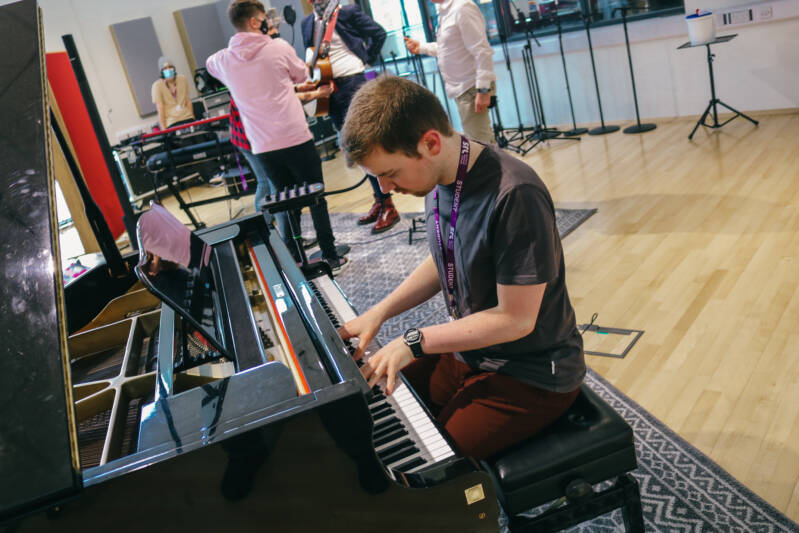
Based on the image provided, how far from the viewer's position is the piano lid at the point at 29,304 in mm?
984

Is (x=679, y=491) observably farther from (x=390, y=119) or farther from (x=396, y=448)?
(x=390, y=119)

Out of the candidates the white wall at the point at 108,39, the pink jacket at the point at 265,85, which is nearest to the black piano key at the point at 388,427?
the pink jacket at the point at 265,85

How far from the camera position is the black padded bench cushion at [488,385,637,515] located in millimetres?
1449

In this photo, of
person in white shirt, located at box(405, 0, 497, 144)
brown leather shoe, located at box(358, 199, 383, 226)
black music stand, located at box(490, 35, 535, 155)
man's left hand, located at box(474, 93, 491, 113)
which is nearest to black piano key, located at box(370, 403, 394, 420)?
person in white shirt, located at box(405, 0, 497, 144)

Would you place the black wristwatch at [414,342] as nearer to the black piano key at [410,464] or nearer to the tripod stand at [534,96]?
the black piano key at [410,464]

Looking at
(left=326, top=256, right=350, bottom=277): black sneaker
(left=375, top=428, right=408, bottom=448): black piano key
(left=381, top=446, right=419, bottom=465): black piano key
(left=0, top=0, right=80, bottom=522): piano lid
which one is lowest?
(left=326, top=256, right=350, bottom=277): black sneaker

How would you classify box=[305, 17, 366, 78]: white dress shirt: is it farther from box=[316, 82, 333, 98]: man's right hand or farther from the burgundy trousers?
the burgundy trousers

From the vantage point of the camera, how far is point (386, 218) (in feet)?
16.7

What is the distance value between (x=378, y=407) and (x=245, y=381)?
1.22 feet

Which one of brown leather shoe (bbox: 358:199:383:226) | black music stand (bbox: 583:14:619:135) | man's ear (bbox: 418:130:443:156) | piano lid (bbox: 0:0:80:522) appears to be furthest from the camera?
black music stand (bbox: 583:14:619:135)

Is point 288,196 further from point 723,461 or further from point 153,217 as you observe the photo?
point 723,461

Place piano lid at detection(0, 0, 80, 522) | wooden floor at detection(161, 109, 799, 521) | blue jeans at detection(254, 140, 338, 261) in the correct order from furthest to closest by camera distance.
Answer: blue jeans at detection(254, 140, 338, 261)
wooden floor at detection(161, 109, 799, 521)
piano lid at detection(0, 0, 80, 522)

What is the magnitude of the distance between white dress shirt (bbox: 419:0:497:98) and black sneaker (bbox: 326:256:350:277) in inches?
54.8

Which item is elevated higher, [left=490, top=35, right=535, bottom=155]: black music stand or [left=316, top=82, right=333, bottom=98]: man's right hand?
[left=316, top=82, right=333, bottom=98]: man's right hand
